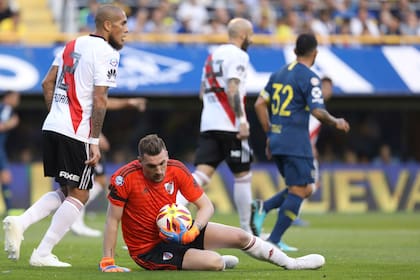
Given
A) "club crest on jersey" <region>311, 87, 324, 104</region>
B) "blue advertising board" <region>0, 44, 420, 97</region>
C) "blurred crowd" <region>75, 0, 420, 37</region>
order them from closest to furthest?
"club crest on jersey" <region>311, 87, 324, 104</region> < "blue advertising board" <region>0, 44, 420, 97</region> < "blurred crowd" <region>75, 0, 420, 37</region>

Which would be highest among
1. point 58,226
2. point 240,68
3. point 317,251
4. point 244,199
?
point 240,68

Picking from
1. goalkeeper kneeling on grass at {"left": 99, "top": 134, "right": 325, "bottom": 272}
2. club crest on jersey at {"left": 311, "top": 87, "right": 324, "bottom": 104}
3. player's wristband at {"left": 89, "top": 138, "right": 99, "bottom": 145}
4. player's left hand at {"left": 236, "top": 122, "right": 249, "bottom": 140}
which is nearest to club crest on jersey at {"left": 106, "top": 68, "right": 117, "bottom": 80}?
player's wristband at {"left": 89, "top": 138, "right": 99, "bottom": 145}

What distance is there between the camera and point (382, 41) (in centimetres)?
2320

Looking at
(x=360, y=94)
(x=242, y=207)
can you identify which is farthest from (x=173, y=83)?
(x=242, y=207)

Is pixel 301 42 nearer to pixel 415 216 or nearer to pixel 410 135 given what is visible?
pixel 415 216

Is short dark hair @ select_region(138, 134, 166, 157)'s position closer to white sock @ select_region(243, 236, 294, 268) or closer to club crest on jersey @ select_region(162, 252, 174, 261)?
club crest on jersey @ select_region(162, 252, 174, 261)

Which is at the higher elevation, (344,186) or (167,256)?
(344,186)

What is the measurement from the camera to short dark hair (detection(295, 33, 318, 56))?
11.9 m

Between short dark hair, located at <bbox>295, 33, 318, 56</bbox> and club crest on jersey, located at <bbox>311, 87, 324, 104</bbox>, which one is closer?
club crest on jersey, located at <bbox>311, 87, 324, 104</bbox>

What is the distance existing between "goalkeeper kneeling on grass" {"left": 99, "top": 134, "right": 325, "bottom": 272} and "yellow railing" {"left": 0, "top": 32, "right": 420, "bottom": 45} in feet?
43.9

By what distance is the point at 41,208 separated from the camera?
965 centimetres

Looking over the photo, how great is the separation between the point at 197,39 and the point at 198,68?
86cm

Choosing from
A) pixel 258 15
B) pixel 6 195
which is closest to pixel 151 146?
pixel 6 195

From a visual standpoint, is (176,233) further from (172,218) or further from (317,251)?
(317,251)
